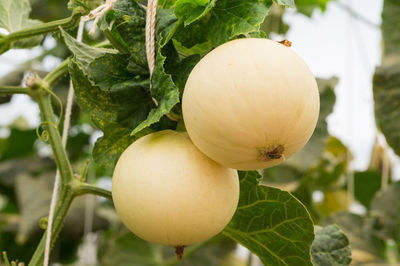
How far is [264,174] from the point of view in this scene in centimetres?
166

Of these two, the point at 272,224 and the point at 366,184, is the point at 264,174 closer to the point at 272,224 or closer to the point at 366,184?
the point at 366,184

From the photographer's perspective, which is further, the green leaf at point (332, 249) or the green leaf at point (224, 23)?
the green leaf at point (332, 249)

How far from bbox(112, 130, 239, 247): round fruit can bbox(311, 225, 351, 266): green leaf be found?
257 mm

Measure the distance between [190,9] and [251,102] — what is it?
137 millimetres

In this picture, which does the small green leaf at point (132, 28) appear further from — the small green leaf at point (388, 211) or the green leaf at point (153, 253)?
the small green leaf at point (388, 211)

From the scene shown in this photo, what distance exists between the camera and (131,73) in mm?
631

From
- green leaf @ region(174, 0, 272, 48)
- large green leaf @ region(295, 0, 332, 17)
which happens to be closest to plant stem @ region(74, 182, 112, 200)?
green leaf @ region(174, 0, 272, 48)

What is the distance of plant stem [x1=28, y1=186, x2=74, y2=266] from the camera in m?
0.68

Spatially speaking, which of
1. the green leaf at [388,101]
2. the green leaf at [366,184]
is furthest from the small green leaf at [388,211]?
the green leaf at [366,184]

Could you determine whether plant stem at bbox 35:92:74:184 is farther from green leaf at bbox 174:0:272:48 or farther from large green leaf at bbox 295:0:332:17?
large green leaf at bbox 295:0:332:17

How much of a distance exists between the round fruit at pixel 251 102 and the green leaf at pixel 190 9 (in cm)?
A: 5

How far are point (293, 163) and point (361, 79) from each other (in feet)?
2.86

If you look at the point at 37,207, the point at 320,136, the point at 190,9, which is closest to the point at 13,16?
the point at 190,9

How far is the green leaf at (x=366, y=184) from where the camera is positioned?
5.82ft
